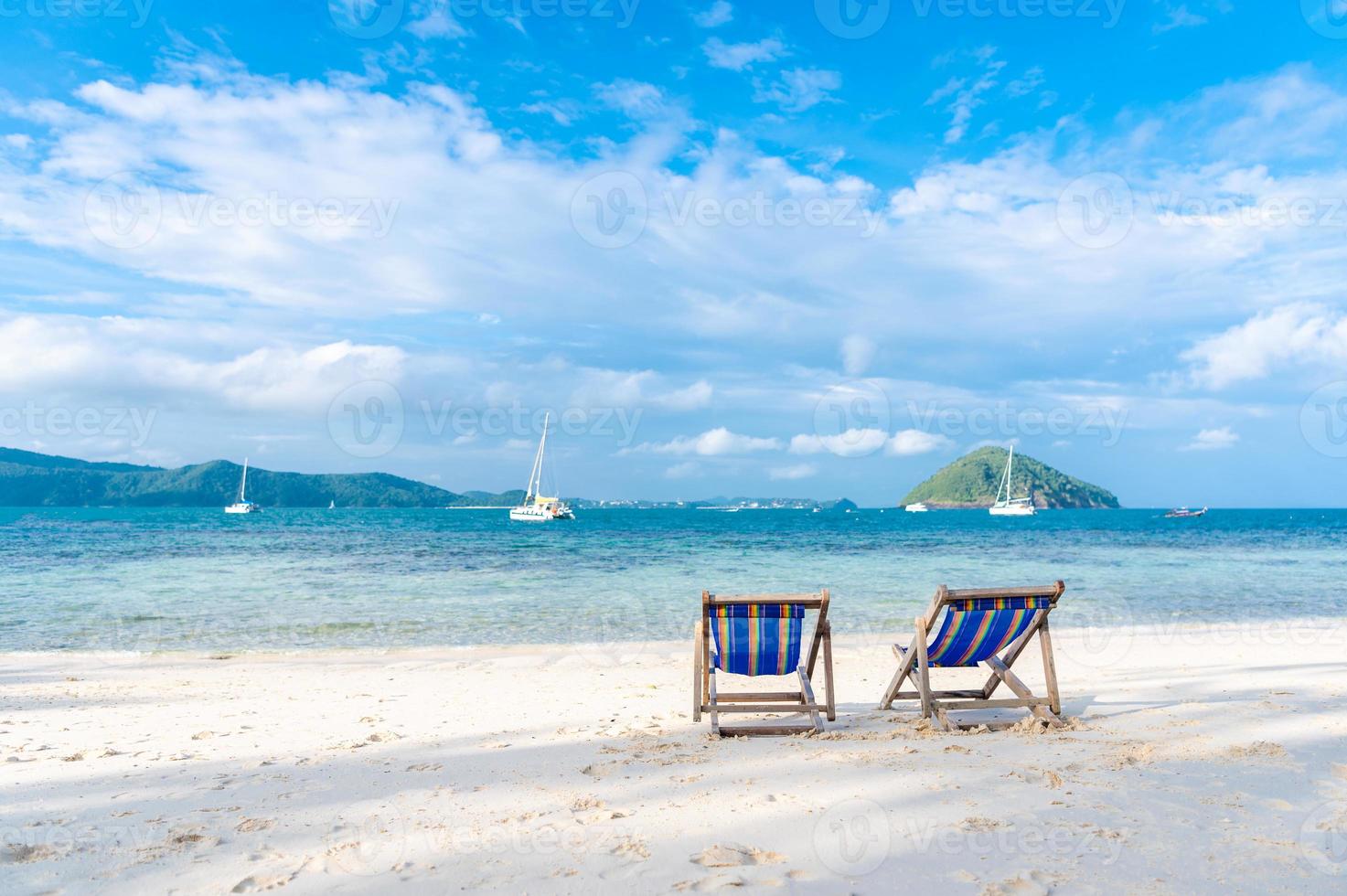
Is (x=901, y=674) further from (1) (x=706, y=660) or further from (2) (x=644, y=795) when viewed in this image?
(2) (x=644, y=795)

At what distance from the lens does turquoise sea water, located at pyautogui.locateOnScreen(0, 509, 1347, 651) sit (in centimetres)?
1237

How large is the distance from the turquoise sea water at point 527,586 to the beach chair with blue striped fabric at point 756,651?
5.64m


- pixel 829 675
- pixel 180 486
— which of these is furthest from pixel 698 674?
pixel 180 486

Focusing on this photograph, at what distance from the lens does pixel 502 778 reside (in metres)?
4.61

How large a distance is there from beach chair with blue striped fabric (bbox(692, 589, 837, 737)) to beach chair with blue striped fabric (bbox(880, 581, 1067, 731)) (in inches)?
28.5

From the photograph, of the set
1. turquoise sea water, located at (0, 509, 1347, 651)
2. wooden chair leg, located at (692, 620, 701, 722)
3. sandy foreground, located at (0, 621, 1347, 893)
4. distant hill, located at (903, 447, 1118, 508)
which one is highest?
distant hill, located at (903, 447, 1118, 508)

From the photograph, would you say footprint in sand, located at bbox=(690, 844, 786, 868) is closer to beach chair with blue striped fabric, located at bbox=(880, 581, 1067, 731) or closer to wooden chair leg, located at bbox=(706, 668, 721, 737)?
wooden chair leg, located at bbox=(706, 668, 721, 737)

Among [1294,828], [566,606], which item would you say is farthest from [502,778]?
[566,606]

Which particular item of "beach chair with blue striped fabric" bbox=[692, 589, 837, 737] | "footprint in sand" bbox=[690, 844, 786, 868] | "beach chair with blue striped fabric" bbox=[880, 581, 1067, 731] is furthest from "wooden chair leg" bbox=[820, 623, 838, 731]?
"footprint in sand" bbox=[690, 844, 786, 868]

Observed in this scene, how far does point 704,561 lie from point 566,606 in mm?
12083

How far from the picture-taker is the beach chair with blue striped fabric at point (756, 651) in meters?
5.68

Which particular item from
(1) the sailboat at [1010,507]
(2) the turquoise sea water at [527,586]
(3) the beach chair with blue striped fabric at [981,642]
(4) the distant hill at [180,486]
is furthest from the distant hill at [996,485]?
(3) the beach chair with blue striped fabric at [981,642]

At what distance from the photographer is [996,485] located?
13512cm

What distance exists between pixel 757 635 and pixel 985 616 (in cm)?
168
